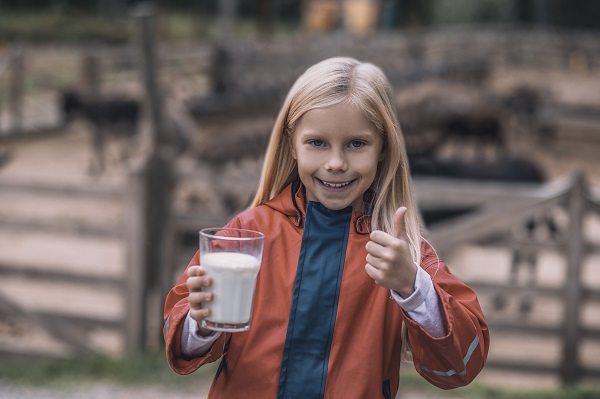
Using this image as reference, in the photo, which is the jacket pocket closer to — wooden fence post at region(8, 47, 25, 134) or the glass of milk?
the glass of milk

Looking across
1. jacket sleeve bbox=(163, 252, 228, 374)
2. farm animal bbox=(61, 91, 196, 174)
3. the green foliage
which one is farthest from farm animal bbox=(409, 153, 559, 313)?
the green foliage

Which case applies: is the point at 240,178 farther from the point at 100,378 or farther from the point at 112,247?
the point at 112,247

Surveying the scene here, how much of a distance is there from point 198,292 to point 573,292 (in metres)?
5.14

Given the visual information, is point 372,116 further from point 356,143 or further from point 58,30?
point 58,30

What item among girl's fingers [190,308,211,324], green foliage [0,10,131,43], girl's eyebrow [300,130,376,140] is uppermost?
girl's eyebrow [300,130,376,140]

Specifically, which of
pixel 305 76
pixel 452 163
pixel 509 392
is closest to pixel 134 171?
pixel 509 392

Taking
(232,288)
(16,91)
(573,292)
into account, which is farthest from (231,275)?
(16,91)

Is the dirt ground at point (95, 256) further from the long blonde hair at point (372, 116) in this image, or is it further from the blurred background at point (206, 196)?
the long blonde hair at point (372, 116)

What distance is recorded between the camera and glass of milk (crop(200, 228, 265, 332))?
180 cm

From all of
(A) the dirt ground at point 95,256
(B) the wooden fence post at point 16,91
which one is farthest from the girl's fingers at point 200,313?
(B) the wooden fence post at point 16,91

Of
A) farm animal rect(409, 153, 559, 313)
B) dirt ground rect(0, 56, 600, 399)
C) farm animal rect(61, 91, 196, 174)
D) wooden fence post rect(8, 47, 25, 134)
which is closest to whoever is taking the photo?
dirt ground rect(0, 56, 600, 399)

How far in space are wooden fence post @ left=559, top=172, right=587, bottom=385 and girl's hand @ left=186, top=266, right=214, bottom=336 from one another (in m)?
4.87

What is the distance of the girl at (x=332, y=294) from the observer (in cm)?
189

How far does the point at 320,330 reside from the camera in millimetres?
1909
